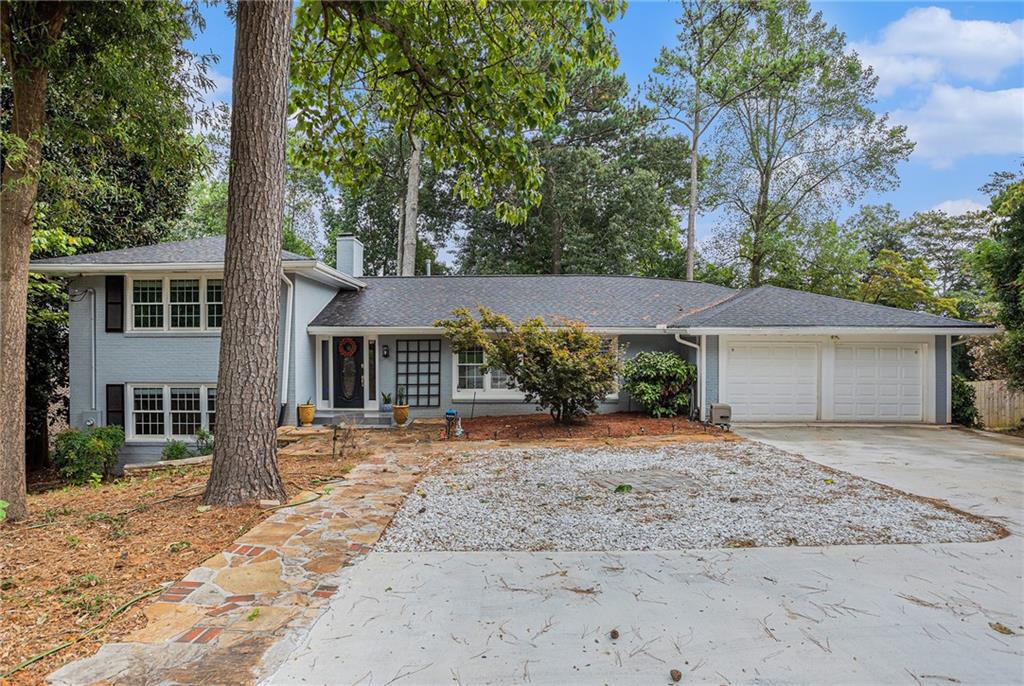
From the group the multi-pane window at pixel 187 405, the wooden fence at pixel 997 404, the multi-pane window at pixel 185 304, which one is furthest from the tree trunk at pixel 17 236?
the wooden fence at pixel 997 404

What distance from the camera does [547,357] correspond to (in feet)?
32.5

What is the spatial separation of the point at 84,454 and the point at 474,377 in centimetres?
797

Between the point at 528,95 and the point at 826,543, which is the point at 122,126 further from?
the point at 826,543

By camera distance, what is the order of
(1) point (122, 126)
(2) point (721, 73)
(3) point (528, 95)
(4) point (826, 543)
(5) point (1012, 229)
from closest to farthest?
1. (4) point (826, 543)
2. (1) point (122, 126)
3. (3) point (528, 95)
4. (5) point (1012, 229)
5. (2) point (721, 73)

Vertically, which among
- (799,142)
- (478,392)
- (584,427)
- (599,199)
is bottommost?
(584,427)

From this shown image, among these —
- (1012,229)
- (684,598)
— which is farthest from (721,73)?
(684,598)

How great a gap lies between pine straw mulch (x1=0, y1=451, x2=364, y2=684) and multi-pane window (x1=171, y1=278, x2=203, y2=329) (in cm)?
557

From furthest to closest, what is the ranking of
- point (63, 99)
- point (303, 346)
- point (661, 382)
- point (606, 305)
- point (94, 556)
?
point (606, 305) → point (661, 382) → point (303, 346) → point (63, 99) → point (94, 556)

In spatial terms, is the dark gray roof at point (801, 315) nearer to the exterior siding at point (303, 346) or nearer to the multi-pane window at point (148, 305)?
the exterior siding at point (303, 346)

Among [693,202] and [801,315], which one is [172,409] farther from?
[693,202]

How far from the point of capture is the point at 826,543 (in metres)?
4.21

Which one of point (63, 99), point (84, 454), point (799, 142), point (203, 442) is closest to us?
point (63, 99)

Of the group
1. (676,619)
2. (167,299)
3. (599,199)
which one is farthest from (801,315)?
(167,299)

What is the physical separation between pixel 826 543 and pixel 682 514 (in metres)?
1.22
